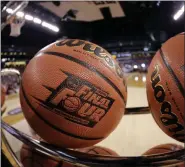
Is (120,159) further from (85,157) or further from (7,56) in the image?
(7,56)

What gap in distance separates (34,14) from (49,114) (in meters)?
5.56

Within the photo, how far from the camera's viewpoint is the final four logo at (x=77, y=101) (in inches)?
19.2

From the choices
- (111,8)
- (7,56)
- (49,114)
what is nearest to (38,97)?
(49,114)

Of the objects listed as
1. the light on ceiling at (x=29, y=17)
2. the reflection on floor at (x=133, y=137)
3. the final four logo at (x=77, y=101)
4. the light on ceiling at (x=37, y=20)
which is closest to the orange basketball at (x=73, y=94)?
the final four logo at (x=77, y=101)

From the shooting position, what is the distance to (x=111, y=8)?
5.63 meters

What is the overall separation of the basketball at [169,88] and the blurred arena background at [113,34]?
1.53ft

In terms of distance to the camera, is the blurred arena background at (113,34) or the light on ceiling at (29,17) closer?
the blurred arena background at (113,34)

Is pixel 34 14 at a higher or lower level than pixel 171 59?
higher

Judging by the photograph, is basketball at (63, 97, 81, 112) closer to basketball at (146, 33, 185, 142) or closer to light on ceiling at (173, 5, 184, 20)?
basketball at (146, 33, 185, 142)

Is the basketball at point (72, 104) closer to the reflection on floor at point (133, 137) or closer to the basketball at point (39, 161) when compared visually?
the basketball at point (39, 161)

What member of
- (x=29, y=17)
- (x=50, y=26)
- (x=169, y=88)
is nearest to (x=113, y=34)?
(x=50, y=26)

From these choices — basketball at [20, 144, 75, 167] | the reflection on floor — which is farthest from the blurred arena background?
basketball at [20, 144, 75, 167]

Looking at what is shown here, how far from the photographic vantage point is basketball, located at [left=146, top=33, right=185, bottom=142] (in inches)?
19.7

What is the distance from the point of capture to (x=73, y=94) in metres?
0.49
